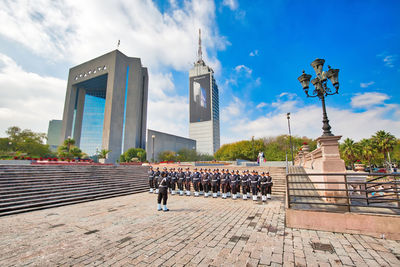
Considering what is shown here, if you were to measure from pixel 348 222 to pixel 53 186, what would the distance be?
15237mm

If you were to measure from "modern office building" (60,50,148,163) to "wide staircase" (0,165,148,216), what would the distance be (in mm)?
51709

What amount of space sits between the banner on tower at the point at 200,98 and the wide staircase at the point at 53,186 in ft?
376

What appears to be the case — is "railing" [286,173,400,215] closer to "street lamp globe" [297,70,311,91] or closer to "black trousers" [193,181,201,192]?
"street lamp globe" [297,70,311,91]

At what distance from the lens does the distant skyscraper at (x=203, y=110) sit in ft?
413

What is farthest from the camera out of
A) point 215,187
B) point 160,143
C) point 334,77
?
point 160,143

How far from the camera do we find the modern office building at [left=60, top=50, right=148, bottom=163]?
65688 millimetres

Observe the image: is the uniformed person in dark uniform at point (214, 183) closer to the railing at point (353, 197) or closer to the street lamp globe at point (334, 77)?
the railing at point (353, 197)

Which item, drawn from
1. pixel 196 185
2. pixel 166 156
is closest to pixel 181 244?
pixel 196 185

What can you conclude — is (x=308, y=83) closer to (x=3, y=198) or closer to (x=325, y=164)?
(x=325, y=164)

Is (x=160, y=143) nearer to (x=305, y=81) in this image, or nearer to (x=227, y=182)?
(x=227, y=182)

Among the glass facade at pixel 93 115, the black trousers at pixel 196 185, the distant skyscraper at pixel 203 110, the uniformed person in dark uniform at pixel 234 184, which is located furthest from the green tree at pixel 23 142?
the distant skyscraper at pixel 203 110

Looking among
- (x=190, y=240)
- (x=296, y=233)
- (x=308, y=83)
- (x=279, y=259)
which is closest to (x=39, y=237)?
(x=190, y=240)

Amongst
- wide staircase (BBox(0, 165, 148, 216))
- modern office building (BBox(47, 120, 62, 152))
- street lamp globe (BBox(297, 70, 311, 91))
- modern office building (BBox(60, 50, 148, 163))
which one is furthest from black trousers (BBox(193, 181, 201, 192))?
modern office building (BBox(47, 120, 62, 152))

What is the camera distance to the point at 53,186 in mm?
11312
